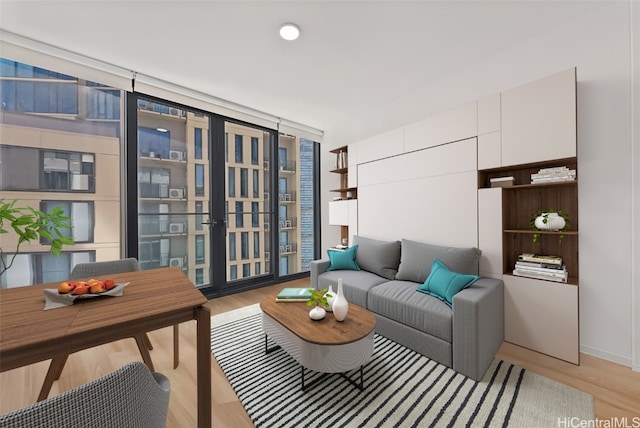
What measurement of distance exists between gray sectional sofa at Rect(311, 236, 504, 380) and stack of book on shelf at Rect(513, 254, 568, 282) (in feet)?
0.72

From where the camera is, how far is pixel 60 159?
245 cm

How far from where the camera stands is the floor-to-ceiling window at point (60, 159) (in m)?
2.26

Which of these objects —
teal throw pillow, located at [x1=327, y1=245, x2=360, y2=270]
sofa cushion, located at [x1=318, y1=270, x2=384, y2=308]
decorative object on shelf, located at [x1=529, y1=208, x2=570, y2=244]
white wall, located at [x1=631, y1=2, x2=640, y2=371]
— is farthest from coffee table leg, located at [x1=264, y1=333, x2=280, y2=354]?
white wall, located at [x1=631, y1=2, x2=640, y2=371]

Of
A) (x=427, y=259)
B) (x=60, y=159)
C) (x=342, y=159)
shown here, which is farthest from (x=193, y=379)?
(x=342, y=159)

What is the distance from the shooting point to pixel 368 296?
7.94 feet

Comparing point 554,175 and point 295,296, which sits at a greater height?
point 554,175

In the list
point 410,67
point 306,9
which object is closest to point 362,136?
point 410,67

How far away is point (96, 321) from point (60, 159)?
241 cm

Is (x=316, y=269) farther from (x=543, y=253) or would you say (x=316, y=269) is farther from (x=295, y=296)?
(x=543, y=253)

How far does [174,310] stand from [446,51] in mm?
2984

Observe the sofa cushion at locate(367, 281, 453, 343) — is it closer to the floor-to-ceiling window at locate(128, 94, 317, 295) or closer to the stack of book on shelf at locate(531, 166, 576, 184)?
the stack of book on shelf at locate(531, 166, 576, 184)

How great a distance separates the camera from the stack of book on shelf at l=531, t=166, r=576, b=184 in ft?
6.48

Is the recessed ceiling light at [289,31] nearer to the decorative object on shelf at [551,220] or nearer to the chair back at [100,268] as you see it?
the chair back at [100,268]

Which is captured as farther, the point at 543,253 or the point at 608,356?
the point at 543,253
